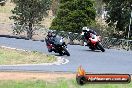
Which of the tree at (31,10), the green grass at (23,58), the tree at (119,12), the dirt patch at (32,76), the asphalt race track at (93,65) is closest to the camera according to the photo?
the dirt patch at (32,76)

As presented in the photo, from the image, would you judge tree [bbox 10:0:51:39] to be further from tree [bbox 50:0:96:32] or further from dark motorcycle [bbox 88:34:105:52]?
dark motorcycle [bbox 88:34:105:52]

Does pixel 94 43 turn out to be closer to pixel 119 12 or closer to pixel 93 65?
pixel 93 65

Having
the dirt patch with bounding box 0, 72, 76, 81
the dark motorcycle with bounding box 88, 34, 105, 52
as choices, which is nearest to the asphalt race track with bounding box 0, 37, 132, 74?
the dirt patch with bounding box 0, 72, 76, 81

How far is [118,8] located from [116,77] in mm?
36607

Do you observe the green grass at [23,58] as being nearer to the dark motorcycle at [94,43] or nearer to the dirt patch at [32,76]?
the dirt patch at [32,76]

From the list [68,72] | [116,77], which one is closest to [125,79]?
[116,77]

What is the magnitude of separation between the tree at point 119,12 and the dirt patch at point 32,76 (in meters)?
28.8

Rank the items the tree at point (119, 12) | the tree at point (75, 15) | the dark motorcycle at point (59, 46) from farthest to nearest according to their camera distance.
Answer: the tree at point (75, 15), the tree at point (119, 12), the dark motorcycle at point (59, 46)

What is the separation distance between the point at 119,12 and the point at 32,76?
103 feet

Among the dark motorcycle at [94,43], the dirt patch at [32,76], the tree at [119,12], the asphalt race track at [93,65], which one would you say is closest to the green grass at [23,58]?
the asphalt race track at [93,65]

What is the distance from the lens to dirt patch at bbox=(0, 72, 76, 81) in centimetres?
1555

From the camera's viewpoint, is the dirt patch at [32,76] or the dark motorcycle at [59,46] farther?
the dark motorcycle at [59,46]

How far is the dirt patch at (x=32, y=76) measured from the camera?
15.5 metres

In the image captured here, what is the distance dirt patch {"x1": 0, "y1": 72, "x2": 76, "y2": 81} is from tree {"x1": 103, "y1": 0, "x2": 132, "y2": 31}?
28.8m
